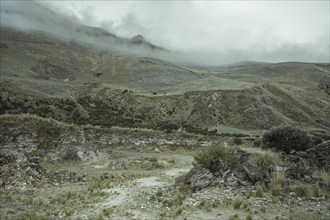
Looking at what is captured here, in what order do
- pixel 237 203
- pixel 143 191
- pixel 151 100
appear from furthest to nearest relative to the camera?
pixel 151 100, pixel 143 191, pixel 237 203

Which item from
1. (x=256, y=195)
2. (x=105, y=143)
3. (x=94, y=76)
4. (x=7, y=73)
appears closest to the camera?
(x=256, y=195)

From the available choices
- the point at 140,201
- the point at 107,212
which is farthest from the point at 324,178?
the point at 107,212

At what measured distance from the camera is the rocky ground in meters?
14.1

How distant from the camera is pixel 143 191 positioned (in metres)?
18.5

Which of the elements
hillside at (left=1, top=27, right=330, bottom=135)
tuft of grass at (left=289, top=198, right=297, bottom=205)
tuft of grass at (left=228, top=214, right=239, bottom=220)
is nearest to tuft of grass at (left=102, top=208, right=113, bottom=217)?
tuft of grass at (left=228, top=214, right=239, bottom=220)

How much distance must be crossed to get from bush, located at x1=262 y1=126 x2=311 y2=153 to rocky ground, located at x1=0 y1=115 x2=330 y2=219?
8.01 metres

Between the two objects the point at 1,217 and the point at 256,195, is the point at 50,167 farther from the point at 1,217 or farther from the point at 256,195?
the point at 256,195

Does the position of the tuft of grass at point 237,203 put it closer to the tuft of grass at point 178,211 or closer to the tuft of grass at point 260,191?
the tuft of grass at point 260,191

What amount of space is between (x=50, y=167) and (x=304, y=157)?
63.1ft

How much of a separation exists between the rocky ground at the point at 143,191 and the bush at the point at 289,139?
801cm

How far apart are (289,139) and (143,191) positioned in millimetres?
19153

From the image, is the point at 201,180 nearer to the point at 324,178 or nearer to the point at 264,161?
the point at 264,161

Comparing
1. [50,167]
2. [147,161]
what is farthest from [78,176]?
[147,161]

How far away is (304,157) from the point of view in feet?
75.3
